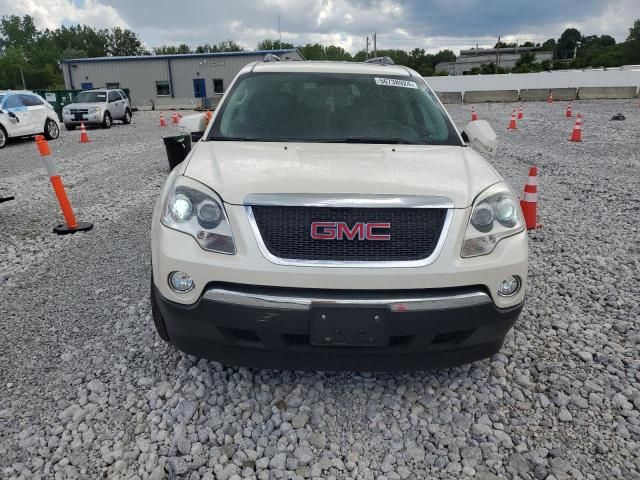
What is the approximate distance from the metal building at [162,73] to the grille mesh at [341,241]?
141ft

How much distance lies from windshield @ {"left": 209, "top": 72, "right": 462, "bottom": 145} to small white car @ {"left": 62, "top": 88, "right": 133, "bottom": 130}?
17543mm

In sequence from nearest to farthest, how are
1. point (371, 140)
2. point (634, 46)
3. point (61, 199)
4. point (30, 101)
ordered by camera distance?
point (371, 140) < point (61, 199) < point (30, 101) < point (634, 46)

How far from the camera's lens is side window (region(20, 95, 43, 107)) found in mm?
14414

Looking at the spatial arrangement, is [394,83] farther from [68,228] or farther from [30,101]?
[30,101]

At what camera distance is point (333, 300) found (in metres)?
2.18

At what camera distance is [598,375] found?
2.86 m

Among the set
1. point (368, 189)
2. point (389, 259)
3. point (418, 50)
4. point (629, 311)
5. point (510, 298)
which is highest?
point (418, 50)

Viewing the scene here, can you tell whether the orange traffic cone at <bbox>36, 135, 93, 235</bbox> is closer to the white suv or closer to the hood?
the hood

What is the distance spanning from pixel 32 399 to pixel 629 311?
3.99 metres

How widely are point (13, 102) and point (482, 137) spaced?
581 inches

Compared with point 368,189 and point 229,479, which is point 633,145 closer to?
point 368,189

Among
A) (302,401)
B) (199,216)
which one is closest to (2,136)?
(199,216)

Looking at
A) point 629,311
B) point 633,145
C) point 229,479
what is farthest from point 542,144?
point 229,479

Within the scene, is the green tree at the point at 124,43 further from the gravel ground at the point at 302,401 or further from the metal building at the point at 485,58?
the gravel ground at the point at 302,401
